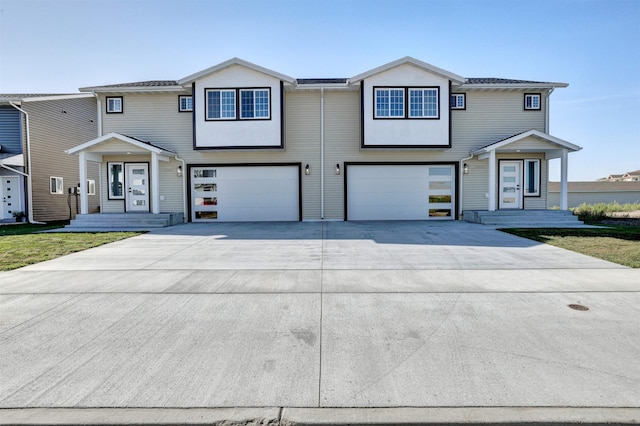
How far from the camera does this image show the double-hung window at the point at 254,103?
14.7 metres

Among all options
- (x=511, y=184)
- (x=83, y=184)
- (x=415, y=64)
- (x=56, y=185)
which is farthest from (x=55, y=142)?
(x=511, y=184)

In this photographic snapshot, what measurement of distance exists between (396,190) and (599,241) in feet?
25.1

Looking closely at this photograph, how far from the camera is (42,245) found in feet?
30.9

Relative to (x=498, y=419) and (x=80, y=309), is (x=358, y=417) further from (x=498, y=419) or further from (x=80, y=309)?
(x=80, y=309)

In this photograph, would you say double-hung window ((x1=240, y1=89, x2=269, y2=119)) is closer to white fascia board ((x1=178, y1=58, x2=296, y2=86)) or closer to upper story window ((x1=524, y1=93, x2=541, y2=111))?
white fascia board ((x1=178, y1=58, x2=296, y2=86))

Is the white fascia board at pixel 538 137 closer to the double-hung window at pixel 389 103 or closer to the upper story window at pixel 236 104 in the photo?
the double-hung window at pixel 389 103

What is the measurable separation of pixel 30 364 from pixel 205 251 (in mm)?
5408

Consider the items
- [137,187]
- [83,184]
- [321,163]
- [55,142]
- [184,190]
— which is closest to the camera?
[83,184]

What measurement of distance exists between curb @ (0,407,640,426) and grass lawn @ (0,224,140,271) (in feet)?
18.5

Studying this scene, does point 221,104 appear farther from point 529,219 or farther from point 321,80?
point 529,219

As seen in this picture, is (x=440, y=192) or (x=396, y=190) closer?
(x=396, y=190)

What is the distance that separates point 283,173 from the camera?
15750mm

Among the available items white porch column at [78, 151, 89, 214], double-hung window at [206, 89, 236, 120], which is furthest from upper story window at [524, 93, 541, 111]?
white porch column at [78, 151, 89, 214]

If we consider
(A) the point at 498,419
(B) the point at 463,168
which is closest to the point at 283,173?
(B) the point at 463,168
